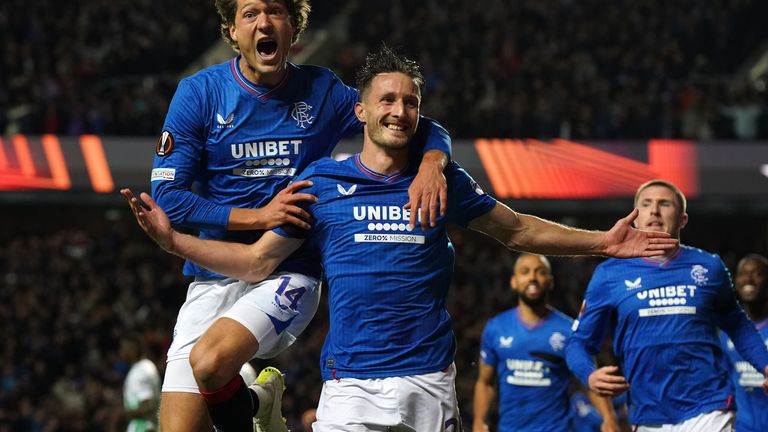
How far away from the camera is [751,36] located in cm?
2127

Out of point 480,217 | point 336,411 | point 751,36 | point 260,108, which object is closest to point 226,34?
point 260,108

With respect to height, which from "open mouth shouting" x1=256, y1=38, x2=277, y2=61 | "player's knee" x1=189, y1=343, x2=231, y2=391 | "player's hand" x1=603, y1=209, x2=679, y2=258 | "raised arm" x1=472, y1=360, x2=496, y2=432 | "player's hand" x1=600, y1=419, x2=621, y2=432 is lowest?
"player's hand" x1=600, y1=419, x2=621, y2=432

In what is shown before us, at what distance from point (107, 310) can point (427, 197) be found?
1379 centimetres

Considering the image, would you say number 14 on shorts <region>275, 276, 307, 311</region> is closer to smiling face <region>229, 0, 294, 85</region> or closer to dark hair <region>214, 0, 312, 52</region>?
smiling face <region>229, 0, 294, 85</region>

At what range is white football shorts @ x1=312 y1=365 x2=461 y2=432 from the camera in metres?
4.63

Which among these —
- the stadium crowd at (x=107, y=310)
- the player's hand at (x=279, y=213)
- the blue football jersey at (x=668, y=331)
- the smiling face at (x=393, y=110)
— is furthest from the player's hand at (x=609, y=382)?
the stadium crowd at (x=107, y=310)

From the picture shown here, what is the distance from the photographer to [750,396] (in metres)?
8.12

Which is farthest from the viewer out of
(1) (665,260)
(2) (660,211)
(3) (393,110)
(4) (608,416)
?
(4) (608,416)

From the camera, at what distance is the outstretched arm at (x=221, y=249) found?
Result: 485 centimetres

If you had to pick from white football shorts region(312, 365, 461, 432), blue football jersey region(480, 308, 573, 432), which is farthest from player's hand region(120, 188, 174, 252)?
blue football jersey region(480, 308, 573, 432)

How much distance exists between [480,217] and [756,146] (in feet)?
46.9

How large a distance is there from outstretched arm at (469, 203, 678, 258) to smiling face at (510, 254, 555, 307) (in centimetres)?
358

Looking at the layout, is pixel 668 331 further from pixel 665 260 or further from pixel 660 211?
pixel 660 211

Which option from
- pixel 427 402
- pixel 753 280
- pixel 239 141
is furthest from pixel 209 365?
pixel 753 280
